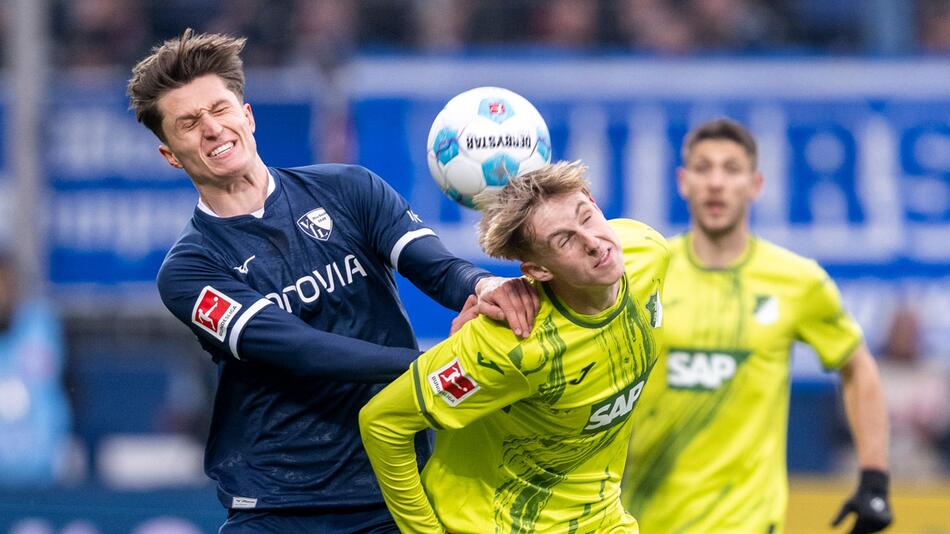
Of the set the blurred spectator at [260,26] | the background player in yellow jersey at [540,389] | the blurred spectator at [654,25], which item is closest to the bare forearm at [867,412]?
Answer: the background player in yellow jersey at [540,389]

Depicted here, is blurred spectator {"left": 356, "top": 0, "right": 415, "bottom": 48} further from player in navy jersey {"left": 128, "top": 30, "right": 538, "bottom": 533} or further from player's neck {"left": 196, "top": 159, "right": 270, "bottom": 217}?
player's neck {"left": 196, "top": 159, "right": 270, "bottom": 217}

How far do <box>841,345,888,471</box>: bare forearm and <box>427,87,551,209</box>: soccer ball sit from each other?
192 centimetres

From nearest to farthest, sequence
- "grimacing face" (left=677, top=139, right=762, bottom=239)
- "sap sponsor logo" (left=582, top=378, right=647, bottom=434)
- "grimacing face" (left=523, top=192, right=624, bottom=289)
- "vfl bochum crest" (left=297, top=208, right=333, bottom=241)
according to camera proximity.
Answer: "grimacing face" (left=523, top=192, right=624, bottom=289)
"sap sponsor logo" (left=582, top=378, right=647, bottom=434)
"vfl bochum crest" (left=297, top=208, right=333, bottom=241)
"grimacing face" (left=677, top=139, right=762, bottom=239)

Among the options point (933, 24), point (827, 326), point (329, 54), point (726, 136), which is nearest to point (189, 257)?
point (726, 136)

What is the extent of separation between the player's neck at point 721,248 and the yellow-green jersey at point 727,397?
76 mm

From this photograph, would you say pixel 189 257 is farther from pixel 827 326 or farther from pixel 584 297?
pixel 827 326

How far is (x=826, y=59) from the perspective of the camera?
976 cm

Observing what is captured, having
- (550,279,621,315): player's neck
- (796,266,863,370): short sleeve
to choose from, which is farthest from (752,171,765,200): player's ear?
(550,279,621,315): player's neck

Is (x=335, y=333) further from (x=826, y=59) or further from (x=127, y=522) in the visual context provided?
(x=826, y=59)

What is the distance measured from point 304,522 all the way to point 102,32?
7.69 metres

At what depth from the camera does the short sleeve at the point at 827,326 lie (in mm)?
5555

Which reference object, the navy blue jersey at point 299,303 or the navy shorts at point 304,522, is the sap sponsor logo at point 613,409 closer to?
the navy blue jersey at point 299,303

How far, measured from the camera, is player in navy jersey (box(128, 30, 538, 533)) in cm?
416

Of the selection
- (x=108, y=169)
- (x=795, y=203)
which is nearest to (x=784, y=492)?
(x=795, y=203)
